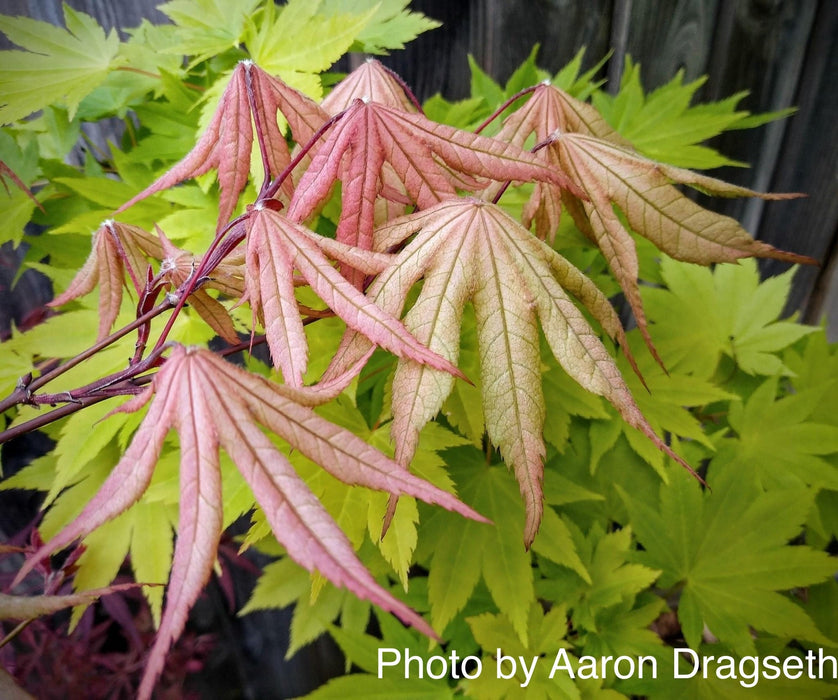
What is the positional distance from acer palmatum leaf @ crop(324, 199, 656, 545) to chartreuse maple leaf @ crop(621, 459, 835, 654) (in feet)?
1.48

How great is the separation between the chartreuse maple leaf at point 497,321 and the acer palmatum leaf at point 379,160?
0.10 feet

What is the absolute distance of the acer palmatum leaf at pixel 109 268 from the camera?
0.57m

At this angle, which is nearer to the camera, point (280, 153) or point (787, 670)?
point (280, 153)

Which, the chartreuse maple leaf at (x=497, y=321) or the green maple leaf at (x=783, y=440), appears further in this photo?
the green maple leaf at (x=783, y=440)

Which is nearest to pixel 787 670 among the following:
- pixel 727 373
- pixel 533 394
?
pixel 727 373

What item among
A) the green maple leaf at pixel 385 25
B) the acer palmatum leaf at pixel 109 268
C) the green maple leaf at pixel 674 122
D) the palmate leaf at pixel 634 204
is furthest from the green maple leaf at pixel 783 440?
the acer palmatum leaf at pixel 109 268

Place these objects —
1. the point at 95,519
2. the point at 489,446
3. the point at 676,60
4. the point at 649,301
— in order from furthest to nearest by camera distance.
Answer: the point at 676,60 < the point at 649,301 < the point at 489,446 < the point at 95,519

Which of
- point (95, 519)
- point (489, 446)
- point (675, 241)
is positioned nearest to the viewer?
point (95, 519)

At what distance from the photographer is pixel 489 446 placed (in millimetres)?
743

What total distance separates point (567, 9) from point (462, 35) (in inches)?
8.8

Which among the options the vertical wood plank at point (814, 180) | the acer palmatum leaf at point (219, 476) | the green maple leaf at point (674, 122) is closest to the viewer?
the acer palmatum leaf at point (219, 476)

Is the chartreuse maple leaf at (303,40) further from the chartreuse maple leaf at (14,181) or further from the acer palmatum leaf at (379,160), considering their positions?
the chartreuse maple leaf at (14,181)

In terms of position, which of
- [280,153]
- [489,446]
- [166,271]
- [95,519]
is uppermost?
[280,153]

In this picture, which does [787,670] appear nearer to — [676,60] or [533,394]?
[533,394]
